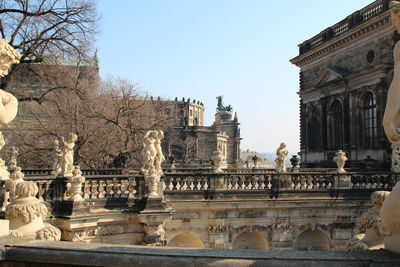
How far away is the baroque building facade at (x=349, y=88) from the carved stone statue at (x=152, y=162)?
15679 mm

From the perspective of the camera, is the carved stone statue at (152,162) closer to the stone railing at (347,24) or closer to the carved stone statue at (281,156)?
the carved stone statue at (281,156)

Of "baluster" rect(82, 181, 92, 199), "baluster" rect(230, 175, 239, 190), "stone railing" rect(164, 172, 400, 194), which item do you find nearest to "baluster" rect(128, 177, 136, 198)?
"baluster" rect(82, 181, 92, 199)

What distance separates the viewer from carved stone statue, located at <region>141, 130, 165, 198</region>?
1235cm

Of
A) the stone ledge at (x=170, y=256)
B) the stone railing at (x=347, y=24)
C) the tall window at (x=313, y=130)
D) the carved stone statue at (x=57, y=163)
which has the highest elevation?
the stone railing at (x=347, y=24)

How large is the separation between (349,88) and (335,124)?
3513 mm

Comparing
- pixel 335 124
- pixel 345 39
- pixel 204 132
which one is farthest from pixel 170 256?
pixel 204 132

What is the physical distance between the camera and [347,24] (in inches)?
1134

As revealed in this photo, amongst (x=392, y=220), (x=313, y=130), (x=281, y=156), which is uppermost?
(x=313, y=130)

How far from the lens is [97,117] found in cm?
2369

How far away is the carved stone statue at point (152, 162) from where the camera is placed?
12.4 m

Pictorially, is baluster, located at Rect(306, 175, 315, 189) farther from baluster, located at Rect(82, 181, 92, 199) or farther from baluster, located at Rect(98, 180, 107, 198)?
baluster, located at Rect(82, 181, 92, 199)

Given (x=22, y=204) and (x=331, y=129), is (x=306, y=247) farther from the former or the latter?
(x=331, y=129)

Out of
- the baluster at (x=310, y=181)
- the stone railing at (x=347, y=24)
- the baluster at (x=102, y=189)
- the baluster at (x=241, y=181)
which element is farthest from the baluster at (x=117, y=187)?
the stone railing at (x=347, y=24)

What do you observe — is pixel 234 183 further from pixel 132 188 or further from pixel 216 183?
pixel 132 188
